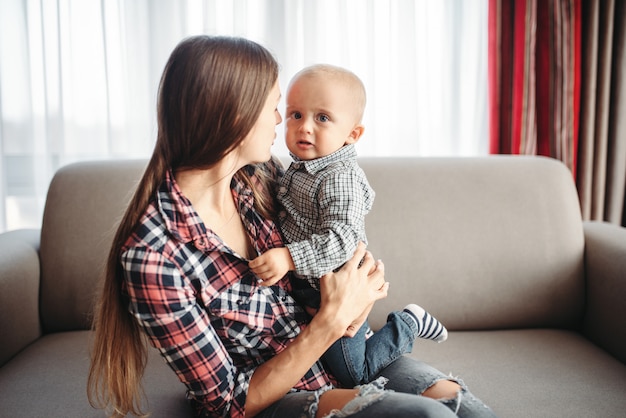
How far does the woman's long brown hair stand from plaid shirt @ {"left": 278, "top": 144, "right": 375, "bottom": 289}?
10.1 inches

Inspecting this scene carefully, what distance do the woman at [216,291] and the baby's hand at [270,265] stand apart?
0.07m

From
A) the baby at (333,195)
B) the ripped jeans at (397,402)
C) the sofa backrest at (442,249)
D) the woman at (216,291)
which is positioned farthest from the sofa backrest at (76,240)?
the ripped jeans at (397,402)

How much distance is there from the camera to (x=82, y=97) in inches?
92.3

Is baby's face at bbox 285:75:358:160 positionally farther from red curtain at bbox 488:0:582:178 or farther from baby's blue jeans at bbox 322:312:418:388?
red curtain at bbox 488:0:582:178

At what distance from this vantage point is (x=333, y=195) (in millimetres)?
1183

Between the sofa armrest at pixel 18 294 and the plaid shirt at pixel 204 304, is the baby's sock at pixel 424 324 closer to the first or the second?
the plaid shirt at pixel 204 304

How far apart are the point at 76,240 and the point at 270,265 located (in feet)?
3.23

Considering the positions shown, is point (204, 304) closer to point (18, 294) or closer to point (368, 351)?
point (368, 351)

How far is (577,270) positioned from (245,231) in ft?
3.95

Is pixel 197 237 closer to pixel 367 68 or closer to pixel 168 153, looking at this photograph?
pixel 168 153

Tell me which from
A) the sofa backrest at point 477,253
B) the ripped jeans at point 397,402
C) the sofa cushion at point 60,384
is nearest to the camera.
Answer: the ripped jeans at point 397,402

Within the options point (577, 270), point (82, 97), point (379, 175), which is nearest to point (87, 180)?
point (82, 97)

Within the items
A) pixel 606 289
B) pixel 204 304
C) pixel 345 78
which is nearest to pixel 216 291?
pixel 204 304

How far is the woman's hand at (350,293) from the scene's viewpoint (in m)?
1.12
